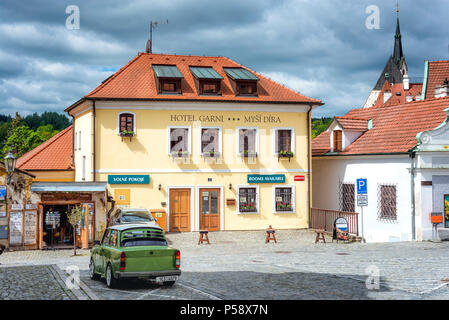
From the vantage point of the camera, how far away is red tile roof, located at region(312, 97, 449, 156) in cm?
2816

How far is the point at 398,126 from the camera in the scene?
1186 inches

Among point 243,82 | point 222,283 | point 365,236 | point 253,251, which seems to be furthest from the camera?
point 243,82

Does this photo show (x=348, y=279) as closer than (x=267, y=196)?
Yes

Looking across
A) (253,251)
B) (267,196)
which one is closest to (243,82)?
(267,196)

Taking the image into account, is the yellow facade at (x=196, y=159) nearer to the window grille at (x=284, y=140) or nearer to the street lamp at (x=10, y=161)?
the window grille at (x=284, y=140)

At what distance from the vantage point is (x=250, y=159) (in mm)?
31266

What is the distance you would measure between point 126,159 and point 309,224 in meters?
10.8

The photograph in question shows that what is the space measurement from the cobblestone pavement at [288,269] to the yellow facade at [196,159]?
9.32ft

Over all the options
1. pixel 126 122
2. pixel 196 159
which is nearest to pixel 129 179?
pixel 126 122

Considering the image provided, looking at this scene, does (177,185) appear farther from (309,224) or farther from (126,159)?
(309,224)

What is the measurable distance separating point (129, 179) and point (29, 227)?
19.8 ft

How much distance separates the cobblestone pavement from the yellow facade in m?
2.84

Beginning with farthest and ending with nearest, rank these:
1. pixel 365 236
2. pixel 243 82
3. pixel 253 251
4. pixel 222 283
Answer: pixel 243 82
pixel 365 236
pixel 253 251
pixel 222 283

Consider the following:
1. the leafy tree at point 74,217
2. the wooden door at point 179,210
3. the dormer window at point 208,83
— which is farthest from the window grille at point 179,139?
the leafy tree at point 74,217
